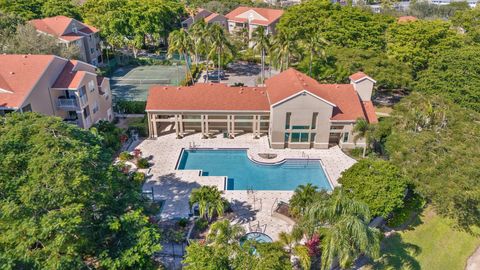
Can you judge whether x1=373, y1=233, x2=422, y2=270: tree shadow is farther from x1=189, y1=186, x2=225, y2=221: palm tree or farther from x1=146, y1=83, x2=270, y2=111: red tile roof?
x1=146, y1=83, x2=270, y2=111: red tile roof

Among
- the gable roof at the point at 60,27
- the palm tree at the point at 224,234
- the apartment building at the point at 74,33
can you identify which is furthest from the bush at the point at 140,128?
the gable roof at the point at 60,27

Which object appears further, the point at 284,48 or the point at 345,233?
the point at 284,48

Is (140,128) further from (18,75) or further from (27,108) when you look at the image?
(18,75)

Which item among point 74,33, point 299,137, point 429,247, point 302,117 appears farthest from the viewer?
point 74,33

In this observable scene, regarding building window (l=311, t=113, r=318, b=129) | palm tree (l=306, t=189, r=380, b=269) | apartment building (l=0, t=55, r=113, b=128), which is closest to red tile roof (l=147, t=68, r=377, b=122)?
building window (l=311, t=113, r=318, b=129)

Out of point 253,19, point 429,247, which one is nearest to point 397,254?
point 429,247

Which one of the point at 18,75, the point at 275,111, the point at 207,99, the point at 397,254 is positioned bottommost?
the point at 397,254

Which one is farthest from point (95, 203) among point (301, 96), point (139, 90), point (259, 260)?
point (139, 90)
